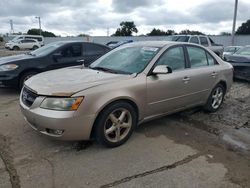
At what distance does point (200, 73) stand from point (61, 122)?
283 centimetres

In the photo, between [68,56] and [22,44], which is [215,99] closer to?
[68,56]

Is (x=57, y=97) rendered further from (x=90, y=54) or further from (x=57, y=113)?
(x=90, y=54)

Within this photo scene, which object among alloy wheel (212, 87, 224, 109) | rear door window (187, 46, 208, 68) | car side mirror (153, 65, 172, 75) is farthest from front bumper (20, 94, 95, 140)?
alloy wheel (212, 87, 224, 109)

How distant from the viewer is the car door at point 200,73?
4.75 meters

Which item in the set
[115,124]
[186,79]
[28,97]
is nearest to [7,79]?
[28,97]

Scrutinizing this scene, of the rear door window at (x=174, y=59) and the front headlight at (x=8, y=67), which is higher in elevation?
the rear door window at (x=174, y=59)

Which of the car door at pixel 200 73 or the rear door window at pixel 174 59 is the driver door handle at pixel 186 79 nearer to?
the car door at pixel 200 73

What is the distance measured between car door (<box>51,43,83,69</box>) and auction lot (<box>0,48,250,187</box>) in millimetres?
2705

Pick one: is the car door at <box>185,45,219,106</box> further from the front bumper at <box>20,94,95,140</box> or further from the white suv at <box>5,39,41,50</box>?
the white suv at <box>5,39,41,50</box>

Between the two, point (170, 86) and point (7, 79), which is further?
point (7, 79)

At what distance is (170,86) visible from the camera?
169 inches

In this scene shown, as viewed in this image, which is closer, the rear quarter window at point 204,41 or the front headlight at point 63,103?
the front headlight at point 63,103

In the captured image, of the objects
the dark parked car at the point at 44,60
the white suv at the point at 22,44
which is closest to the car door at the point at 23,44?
the white suv at the point at 22,44

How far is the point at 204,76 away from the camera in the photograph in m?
4.96
